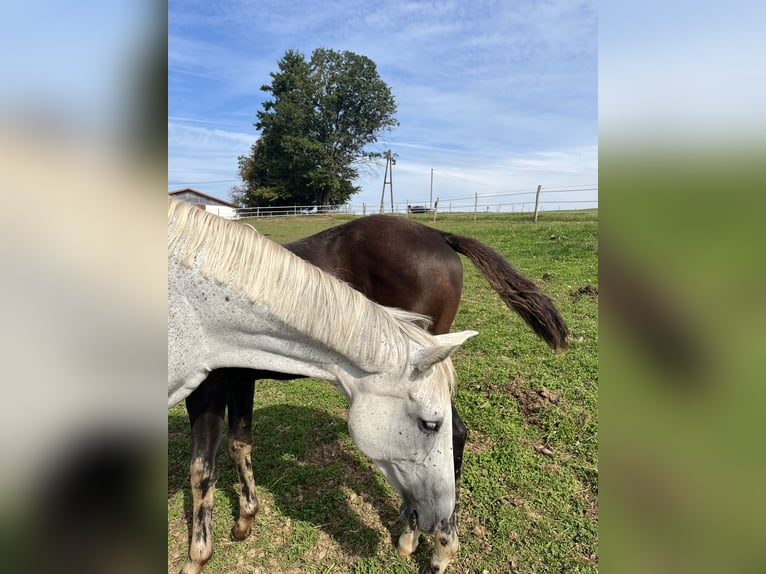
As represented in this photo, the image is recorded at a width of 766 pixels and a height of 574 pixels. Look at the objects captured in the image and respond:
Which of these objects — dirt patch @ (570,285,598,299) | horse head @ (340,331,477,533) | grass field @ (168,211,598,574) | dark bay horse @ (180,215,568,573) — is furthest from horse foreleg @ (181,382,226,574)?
dirt patch @ (570,285,598,299)

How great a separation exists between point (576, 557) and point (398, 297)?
1.83 meters

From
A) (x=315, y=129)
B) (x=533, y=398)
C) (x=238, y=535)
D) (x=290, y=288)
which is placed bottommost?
(x=238, y=535)

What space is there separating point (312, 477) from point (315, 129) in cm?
4013

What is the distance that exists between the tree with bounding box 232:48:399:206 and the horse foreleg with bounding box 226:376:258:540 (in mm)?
36293

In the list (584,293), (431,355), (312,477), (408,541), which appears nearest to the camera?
(431,355)

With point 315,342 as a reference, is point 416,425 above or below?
below

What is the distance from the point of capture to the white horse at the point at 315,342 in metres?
1.62

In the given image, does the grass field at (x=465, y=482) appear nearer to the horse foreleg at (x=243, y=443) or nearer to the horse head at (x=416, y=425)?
the horse foreleg at (x=243, y=443)

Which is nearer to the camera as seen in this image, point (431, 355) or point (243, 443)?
point (431, 355)

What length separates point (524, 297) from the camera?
2.79m

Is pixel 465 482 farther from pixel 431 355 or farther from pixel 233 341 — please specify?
pixel 233 341

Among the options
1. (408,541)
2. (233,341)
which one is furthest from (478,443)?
(233,341)
